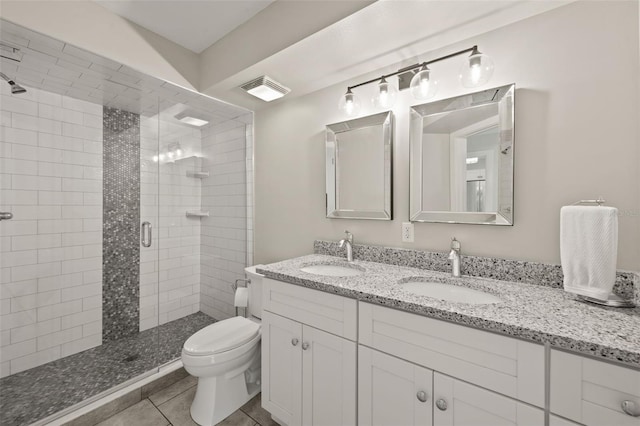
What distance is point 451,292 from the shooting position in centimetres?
134

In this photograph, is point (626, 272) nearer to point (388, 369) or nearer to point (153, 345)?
point (388, 369)

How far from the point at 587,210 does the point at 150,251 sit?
3145mm

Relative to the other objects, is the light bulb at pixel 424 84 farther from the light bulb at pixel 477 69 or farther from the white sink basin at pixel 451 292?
the white sink basin at pixel 451 292

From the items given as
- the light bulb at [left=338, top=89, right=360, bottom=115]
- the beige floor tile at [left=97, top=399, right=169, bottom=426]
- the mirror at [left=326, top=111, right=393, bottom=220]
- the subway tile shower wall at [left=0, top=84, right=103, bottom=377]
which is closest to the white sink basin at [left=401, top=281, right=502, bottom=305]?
the mirror at [left=326, top=111, right=393, bottom=220]

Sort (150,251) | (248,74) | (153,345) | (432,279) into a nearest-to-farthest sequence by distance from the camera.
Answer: (432,279) < (248,74) < (153,345) < (150,251)

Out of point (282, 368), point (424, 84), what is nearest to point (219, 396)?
point (282, 368)

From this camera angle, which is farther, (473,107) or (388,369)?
(473,107)

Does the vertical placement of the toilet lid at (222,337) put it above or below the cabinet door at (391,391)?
below

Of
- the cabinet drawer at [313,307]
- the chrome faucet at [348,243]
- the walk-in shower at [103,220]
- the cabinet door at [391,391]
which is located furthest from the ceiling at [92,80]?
the cabinet door at [391,391]

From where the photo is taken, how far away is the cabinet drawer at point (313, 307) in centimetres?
121

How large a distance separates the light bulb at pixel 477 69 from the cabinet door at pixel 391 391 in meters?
1.30

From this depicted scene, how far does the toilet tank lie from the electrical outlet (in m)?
1.05

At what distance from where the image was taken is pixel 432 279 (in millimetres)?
1378

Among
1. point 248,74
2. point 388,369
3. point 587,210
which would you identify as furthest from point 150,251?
point 587,210
